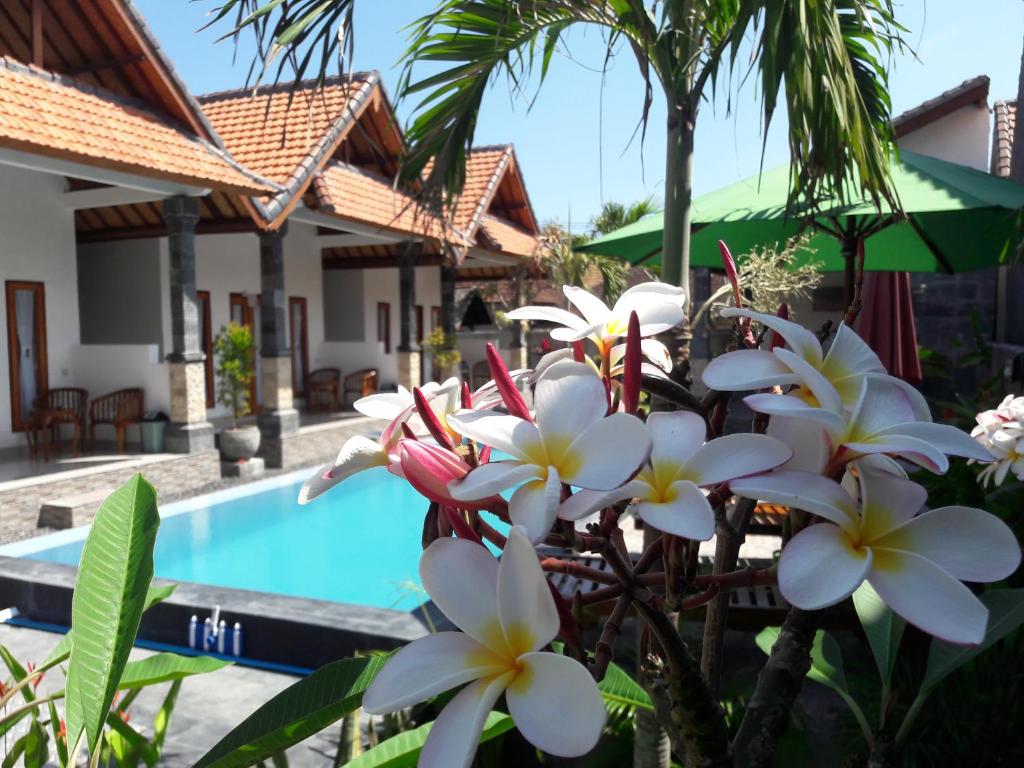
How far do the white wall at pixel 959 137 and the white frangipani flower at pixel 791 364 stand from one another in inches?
533

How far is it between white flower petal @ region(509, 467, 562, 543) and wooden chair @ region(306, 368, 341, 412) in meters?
15.2

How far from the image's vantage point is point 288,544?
27.1ft

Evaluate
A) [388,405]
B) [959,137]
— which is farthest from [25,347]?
[959,137]

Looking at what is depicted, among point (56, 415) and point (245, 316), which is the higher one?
point (245, 316)

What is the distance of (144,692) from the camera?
3.60 metres

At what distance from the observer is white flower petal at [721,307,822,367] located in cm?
61

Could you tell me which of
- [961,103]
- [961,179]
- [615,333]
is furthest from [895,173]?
[961,103]

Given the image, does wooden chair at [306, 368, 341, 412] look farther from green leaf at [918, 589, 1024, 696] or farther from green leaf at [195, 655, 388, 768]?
green leaf at [918, 589, 1024, 696]

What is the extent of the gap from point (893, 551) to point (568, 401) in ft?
0.75

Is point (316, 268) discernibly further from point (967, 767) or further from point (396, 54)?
point (967, 767)

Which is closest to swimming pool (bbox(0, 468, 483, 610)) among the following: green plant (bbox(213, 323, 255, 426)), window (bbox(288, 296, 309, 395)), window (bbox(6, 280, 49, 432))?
green plant (bbox(213, 323, 255, 426))

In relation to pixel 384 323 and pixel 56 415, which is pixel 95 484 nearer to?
pixel 56 415

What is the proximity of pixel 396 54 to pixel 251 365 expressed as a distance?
754cm

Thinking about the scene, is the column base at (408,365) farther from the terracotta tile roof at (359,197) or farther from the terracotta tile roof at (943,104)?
the terracotta tile roof at (943,104)
